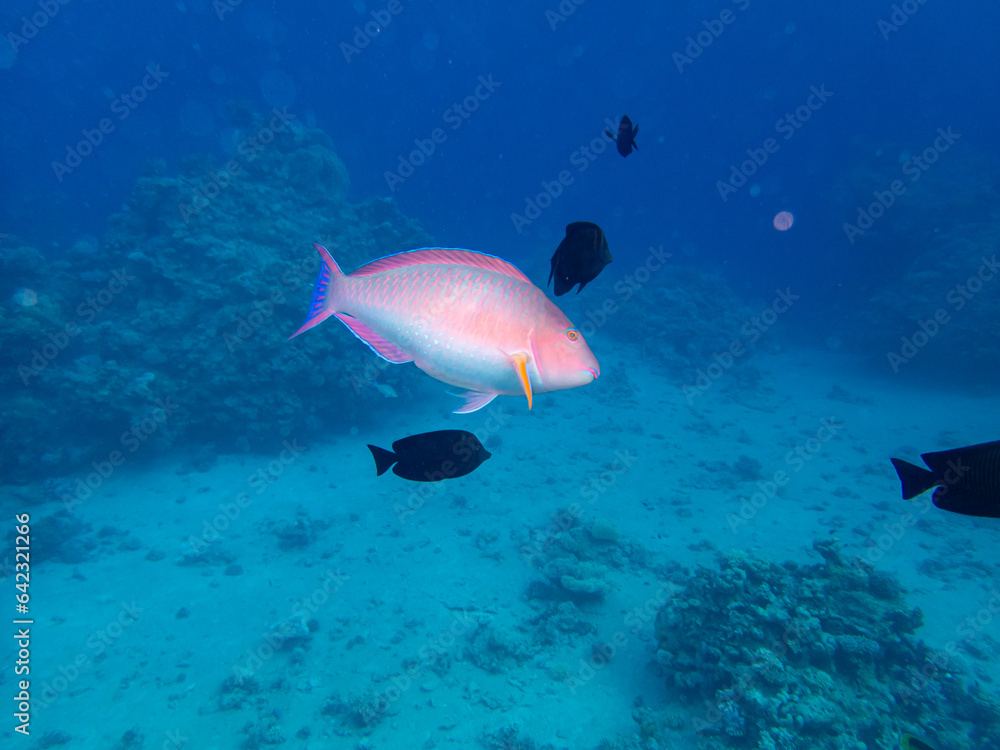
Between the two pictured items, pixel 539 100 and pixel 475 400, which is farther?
pixel 539 100

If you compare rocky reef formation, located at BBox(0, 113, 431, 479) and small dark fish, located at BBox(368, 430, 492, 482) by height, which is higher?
rocky reef formation, located at BBox(0, 113, 431, 479)

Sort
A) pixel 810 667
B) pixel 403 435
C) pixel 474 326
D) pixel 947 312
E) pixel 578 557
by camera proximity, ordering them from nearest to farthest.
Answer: pixel 474 326
pixel 810 667
pixel 578 557
pixel 403 435
pixel 947 312

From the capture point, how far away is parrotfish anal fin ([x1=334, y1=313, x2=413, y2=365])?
1968mm

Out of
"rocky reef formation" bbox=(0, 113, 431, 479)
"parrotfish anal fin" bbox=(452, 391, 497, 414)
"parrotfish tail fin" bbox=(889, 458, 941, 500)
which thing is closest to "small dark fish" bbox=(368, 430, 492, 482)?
"parrotfish anal fin" bbox=(452, 391, 497, 414)

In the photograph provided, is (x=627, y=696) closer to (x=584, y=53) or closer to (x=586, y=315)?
(x=586, y=315)

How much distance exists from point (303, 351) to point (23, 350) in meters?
6.61

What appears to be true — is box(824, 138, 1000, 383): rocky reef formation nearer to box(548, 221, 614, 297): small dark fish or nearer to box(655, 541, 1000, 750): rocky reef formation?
box(655, 541, 1000, 750): rocky reef formation

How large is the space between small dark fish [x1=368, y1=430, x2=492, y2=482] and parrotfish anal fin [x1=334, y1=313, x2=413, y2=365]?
1.54 ft

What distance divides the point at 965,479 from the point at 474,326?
1.82m

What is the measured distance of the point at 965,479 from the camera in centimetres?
133

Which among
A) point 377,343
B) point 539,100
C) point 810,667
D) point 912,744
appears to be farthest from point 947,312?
point 539,100

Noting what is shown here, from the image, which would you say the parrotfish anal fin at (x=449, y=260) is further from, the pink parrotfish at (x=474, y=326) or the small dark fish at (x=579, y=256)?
the small dark fish at (x=579, y=256)

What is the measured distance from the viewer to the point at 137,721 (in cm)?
587

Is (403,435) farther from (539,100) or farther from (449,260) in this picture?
(539,100)
